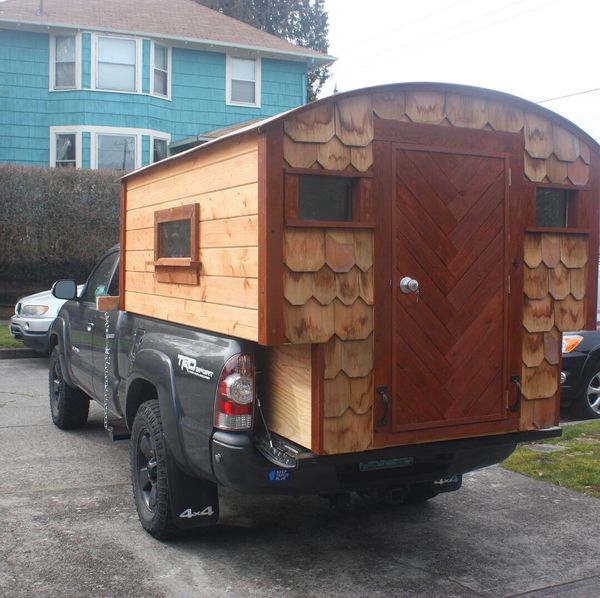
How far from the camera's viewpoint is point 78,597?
13.5 feet

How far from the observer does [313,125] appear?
406 centimetres

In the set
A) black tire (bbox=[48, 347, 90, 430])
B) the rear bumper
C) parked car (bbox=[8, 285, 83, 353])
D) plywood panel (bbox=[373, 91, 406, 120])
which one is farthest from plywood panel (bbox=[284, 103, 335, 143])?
parked car (bbox=[8, 285, 83, 353])

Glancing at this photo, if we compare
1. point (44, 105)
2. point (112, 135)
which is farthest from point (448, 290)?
point (44, 105)

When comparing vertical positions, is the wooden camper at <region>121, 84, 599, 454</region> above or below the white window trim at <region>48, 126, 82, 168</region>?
below

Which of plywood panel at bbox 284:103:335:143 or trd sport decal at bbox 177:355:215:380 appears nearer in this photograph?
plywood panel at bbox 284:103:335:143

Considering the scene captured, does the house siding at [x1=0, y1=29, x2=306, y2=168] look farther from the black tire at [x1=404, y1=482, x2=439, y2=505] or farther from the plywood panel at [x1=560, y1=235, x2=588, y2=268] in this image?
the plywood panel at [x1=560, y1=235, x2=588, y2=268]

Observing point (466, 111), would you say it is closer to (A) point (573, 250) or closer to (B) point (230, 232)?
(A) point (573, 250)

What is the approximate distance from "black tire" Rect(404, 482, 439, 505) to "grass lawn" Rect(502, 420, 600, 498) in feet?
3.79

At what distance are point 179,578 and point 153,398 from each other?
4.11ft

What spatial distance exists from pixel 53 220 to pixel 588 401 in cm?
1257

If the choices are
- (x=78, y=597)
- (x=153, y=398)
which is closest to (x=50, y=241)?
(x=153, y=398)

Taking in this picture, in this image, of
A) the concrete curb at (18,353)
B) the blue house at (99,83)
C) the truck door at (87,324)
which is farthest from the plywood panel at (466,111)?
the blue house at (99,83)

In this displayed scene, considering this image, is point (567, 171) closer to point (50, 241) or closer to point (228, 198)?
point (228, 198)

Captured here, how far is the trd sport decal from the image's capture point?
14.3 ft
